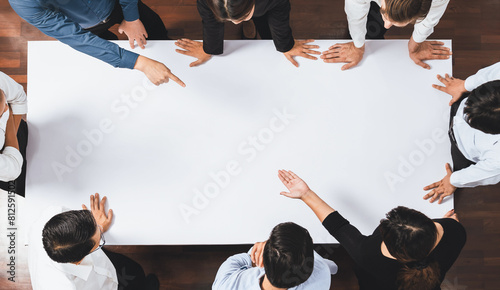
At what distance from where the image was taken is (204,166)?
1601 mm

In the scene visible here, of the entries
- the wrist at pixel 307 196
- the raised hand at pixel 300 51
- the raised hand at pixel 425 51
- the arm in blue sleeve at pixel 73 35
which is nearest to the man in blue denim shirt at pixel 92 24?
the arm in blue sleeve at pixel 73 35

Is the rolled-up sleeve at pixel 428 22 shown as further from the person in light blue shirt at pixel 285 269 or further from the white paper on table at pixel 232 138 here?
the person in light blue shirt at pixel 285 269

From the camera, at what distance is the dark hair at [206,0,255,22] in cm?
127

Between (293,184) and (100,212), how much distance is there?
803 mm

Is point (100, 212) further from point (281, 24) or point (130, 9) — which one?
point (281, 24)

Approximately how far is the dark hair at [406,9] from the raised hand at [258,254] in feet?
3.30

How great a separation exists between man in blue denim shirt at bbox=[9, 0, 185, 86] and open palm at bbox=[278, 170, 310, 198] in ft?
1.93

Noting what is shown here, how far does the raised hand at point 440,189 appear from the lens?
155cm

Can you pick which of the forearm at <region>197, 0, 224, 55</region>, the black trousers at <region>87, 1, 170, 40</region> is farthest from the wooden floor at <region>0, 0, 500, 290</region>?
the forearm at <region>197, 0, 224, 55</region>

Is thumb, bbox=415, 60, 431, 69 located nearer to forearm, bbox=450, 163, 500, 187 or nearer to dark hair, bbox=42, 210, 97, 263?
forearm, bbox=450, 163, 500, 187

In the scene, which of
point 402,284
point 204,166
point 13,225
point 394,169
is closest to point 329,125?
point 394,169

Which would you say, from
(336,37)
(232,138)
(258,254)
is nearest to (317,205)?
(258,254)

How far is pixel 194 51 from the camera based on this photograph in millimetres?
1660

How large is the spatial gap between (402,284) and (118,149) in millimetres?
1273
